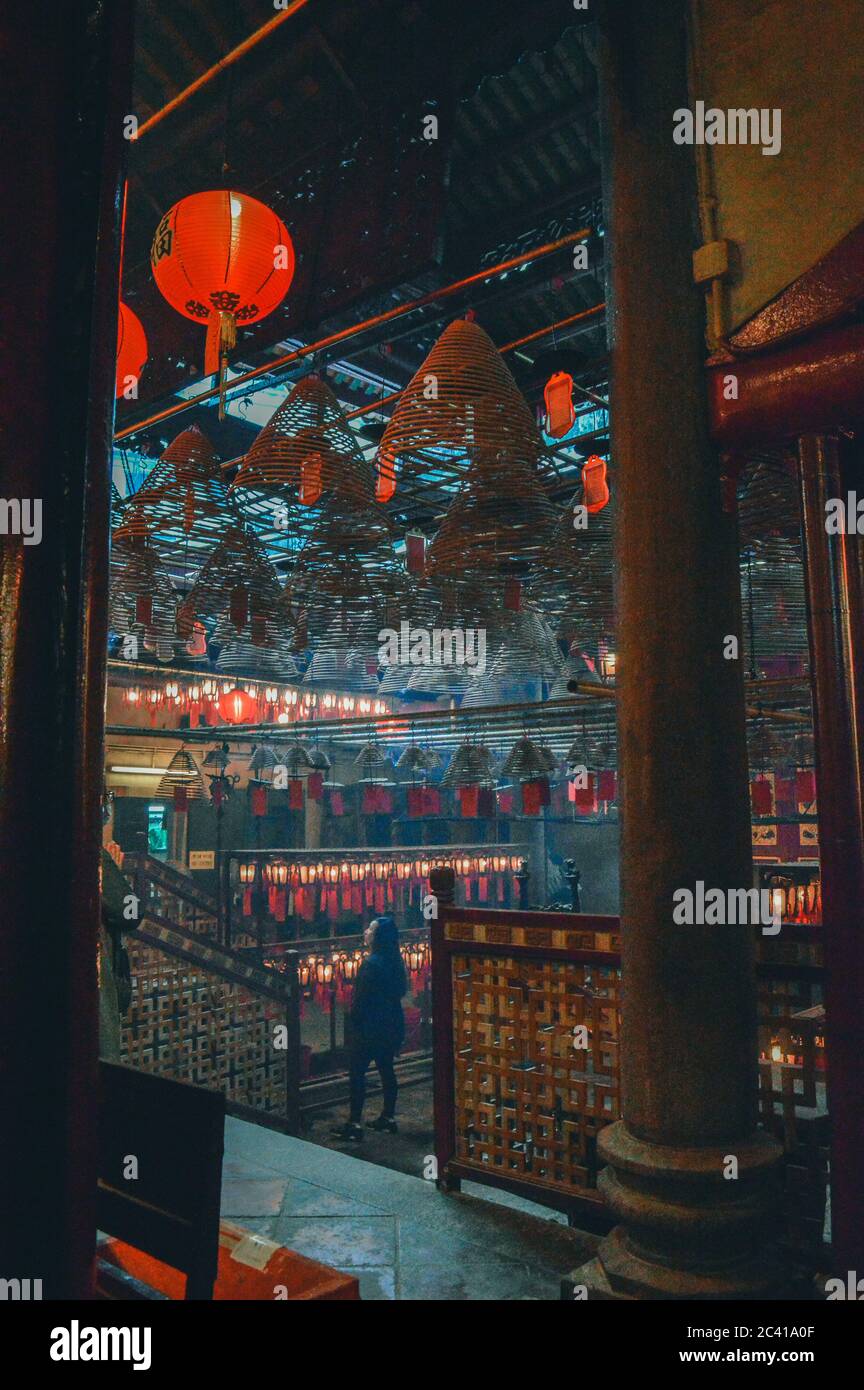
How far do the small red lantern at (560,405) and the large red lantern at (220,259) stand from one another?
204 centimetres

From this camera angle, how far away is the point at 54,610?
645 millimetres

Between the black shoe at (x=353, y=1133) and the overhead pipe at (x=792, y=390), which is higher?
the overhead pipe at (x=792, y=390)

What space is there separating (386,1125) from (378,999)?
1.83 m

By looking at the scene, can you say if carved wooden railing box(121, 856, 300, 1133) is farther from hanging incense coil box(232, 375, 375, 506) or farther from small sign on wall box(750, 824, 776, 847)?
small sign on wall box(750, 824, 776, 847)

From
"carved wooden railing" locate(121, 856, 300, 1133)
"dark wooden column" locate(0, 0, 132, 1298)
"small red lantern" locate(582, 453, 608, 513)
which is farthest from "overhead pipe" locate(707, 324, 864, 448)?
"carved wooden railing" locate(121, 856, 300, 1133)

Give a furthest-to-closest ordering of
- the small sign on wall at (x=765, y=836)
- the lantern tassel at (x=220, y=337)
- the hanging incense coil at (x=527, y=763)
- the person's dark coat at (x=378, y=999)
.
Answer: the small sign on wall at (x=765, y=836) < the hanging incense coil at (x=527, y=763) < the person's dark coat at (x=378, y=999) < the lantern tassel at (x=220, y=337)

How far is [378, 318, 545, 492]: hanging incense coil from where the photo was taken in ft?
12.1

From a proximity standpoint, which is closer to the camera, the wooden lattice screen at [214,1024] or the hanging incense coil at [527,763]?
the wooden lattice screen at [214,1024]

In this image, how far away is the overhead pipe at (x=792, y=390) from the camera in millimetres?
2379

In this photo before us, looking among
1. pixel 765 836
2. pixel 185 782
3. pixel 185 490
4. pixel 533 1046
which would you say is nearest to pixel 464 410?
pixel 185 490

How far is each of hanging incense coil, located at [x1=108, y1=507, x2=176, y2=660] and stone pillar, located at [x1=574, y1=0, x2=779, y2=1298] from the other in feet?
9.36

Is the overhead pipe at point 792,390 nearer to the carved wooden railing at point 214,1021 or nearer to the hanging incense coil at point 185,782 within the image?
the carved wooden railing at point 214,1021

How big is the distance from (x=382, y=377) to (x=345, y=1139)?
796 cm

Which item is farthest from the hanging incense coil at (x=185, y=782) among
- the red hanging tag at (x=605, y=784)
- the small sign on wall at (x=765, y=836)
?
the small sign on wall at (x=765, y=836)
